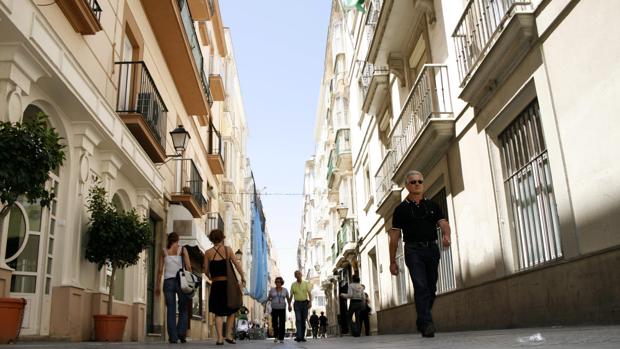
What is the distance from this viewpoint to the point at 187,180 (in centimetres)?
1648

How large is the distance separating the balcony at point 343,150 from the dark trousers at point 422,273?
19217mm

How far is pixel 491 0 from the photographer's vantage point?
782 centimetres

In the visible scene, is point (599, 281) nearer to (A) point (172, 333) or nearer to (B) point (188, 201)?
(A) point (172, 333)

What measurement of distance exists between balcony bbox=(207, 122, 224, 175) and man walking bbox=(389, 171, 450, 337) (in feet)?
54.2

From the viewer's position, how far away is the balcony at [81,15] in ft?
25.3

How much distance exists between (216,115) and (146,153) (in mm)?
14222

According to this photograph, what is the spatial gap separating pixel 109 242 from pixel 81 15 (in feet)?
10.7

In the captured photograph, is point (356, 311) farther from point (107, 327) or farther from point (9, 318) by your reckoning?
point (9, 318)

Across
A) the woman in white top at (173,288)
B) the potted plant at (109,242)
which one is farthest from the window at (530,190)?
the potted plant at (109,242)

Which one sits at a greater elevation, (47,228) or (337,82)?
(337,82)

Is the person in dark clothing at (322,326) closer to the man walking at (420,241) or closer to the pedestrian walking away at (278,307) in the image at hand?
the pedestrian walking away at (278,307)

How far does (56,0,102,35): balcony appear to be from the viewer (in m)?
7.70

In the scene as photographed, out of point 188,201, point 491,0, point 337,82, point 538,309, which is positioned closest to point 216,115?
point 337,82

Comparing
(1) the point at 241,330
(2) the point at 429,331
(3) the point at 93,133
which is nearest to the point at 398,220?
(2) the point at 429,331
